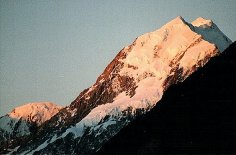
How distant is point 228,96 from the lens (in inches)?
806

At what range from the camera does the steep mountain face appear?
2041cm

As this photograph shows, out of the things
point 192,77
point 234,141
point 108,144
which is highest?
point 192,77

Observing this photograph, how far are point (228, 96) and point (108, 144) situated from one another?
359 inches

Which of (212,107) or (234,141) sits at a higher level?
(212,107)

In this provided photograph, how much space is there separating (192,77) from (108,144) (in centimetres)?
741

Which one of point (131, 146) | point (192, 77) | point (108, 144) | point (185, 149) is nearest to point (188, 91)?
point (192, 77)

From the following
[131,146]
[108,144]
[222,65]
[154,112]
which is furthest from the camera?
[108,144]

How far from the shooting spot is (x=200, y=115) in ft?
68.1

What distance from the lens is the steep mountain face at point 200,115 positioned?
66.9 ft

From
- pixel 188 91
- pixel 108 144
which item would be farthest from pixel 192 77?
pixel 108 144

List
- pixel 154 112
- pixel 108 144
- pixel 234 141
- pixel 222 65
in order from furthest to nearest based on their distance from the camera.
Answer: pixel 108 144
pixel 154 112
pixel 222 65
pixel 234 141

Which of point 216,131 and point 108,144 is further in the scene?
point 108,144

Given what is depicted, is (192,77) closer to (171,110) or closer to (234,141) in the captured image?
(171,110)

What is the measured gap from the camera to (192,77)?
2245 centimetres
